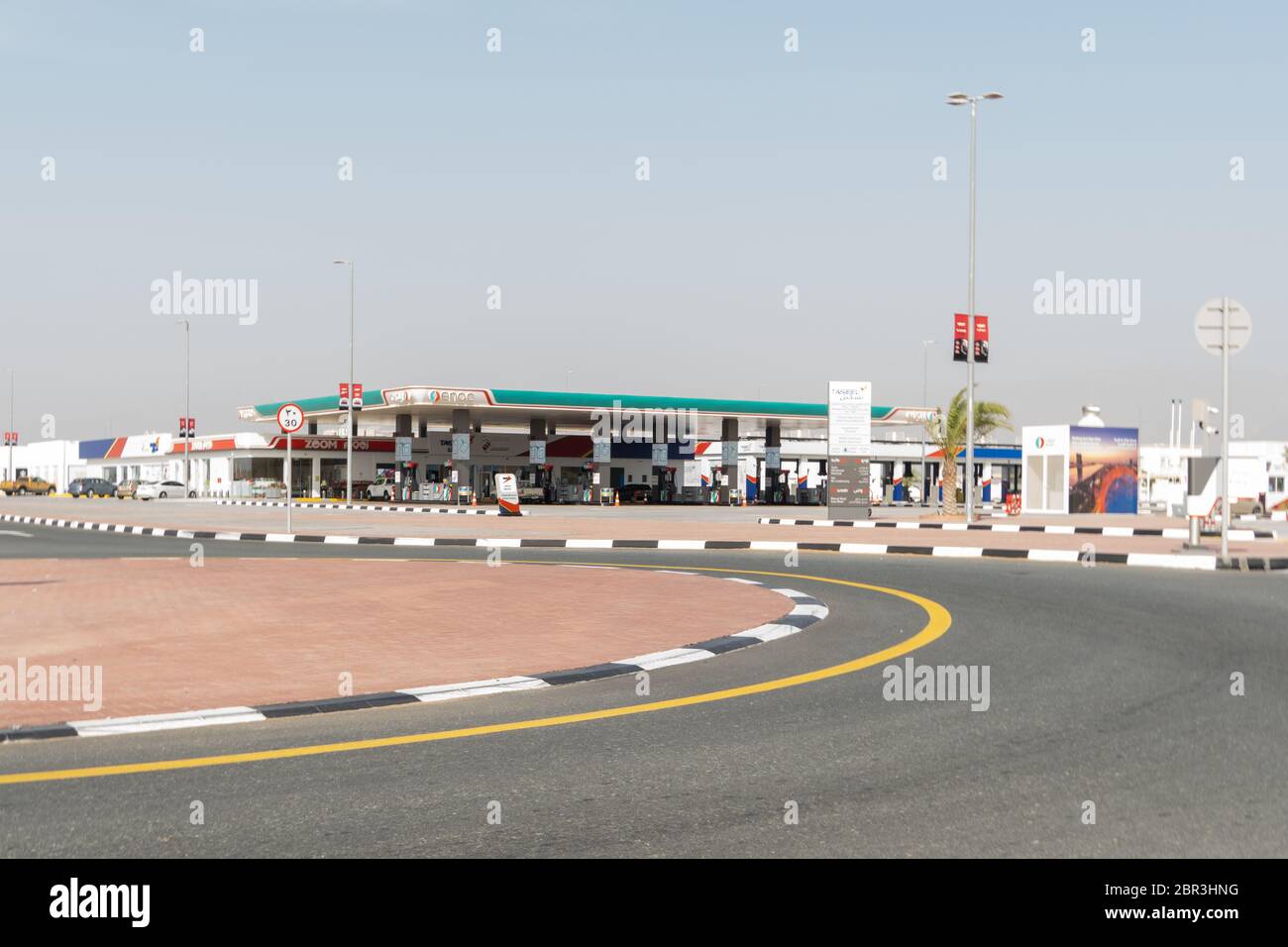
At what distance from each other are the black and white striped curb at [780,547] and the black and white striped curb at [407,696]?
11.9 metres

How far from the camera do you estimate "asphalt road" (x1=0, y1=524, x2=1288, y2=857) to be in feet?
14.0

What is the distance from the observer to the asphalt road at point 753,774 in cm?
427

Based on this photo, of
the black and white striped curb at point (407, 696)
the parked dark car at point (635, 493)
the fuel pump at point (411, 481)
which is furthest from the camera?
the parked dark car at point (635, 493)

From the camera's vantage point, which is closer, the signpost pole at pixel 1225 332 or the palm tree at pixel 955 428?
the signpost pole at pixel 1225 332

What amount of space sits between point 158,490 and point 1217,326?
69630mm

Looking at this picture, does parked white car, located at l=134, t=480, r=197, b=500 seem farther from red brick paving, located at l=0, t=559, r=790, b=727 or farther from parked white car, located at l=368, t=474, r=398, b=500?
red brick paving, located at l=0, t=559, r=790, b=727

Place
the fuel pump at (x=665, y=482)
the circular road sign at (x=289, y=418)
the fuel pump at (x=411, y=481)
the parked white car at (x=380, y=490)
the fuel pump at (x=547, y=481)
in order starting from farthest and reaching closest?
the fuel pump at (x=665, y=482), the fuel pump at (x=547, y=481), the parked white car at (x=380, y=490), the fuel pump at (x=411, y=481), the circular road sign at (x=289, y=418)

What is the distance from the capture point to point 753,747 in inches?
229

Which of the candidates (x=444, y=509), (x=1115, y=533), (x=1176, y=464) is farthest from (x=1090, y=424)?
(x=1176, y=464)

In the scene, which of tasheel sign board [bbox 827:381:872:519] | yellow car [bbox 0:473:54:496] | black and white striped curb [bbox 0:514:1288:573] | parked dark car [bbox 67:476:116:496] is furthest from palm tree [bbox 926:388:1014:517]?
yellow car [bbox 0:473:54:496]

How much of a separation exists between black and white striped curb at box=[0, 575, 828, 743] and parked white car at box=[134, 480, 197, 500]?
234 ft

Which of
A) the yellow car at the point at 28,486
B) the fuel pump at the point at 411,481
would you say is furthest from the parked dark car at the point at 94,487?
the fuel pump at the point at 411,481

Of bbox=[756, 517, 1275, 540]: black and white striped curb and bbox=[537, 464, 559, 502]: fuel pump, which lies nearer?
bbox=[756, 517, 1275, 540]: black and white striped curb

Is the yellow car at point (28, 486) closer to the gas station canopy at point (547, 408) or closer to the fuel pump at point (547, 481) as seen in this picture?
the gas station canopy at point (547, 408)
